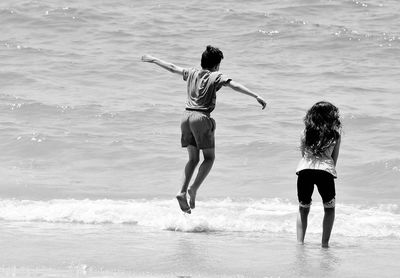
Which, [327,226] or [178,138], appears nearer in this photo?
[327,226]

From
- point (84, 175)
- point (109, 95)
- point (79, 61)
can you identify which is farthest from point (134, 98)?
point (84, 175)

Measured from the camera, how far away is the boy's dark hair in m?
8.47

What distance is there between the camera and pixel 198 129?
854cm

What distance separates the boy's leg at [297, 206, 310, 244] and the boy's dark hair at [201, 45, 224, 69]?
170 centimetres

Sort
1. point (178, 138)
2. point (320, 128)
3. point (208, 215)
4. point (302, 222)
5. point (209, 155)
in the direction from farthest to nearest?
point (178, 138) → point (208, 215) → point (209, 155) → point (302, 222) → point (320, 128)

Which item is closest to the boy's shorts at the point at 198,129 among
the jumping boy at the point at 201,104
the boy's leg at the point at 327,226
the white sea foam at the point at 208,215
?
the jumping boy at the point at 201,104

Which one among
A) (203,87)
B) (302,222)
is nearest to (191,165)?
(203,87)

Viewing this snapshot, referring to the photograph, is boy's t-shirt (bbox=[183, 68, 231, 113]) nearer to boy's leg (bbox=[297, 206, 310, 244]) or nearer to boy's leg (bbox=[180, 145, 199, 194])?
boy's leg (bbox=[180, 145, 199, 194])

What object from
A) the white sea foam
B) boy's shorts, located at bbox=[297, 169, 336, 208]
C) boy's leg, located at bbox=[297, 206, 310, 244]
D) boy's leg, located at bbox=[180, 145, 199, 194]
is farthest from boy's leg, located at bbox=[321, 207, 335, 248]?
boy's leg, located at bbox=[180, 145, 199, 194]

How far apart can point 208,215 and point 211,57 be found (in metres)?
1.84

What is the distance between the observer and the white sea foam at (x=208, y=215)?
8797 millimetres

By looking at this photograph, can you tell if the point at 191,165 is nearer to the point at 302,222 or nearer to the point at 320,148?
the point at 302,222

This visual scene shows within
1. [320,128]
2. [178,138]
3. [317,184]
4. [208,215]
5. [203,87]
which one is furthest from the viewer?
[178,138]

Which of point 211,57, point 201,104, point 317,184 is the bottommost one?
point 317,184
